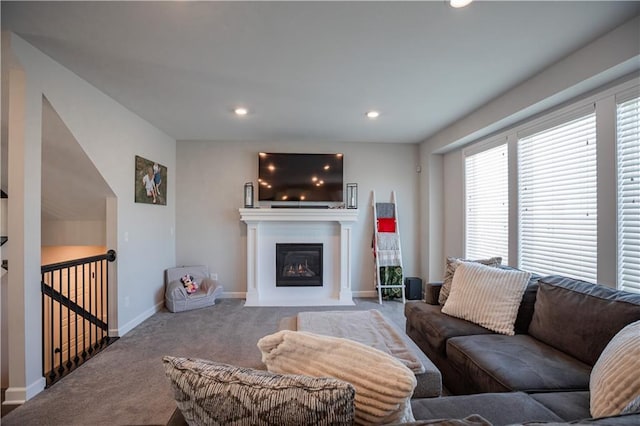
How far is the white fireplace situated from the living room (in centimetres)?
29

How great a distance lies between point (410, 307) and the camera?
8.91 ft

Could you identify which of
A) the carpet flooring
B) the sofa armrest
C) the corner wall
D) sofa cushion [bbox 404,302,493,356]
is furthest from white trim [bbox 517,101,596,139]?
the corner wall

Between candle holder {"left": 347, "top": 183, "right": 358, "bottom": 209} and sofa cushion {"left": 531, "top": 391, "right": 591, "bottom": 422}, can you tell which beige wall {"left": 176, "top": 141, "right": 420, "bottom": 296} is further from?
sofa cushion {"left": 531, "top": 391, "right": 591, "bottom": 422}

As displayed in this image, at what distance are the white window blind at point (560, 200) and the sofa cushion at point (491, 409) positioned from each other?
5.21 ft

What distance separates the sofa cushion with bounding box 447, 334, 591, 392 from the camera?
1.44m

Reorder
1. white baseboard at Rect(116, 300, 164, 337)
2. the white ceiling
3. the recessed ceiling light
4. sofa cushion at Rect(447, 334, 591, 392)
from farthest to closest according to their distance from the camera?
white baseboard at Rect(116, 300, 164, 337), the white ceiling, the recessed ceiling light, sofa cushion at Rect(447, 334, 591, 392)

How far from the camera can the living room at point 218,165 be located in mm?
2000

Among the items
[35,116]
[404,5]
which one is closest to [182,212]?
[35,116]

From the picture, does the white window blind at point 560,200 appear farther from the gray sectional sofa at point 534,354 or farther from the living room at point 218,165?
the gray sectional sofa at point 534,354

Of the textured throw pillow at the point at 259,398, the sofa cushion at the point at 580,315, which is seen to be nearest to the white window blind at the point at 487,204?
the sofa cushion at the point at 580,315

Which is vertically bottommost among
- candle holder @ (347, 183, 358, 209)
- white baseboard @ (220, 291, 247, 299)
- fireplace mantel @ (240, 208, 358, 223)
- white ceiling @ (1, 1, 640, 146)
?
white baseboard @ (220, 291, 247, 299)

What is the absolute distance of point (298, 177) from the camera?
177 inches

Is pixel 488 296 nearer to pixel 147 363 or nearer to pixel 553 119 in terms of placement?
pixel 553 119

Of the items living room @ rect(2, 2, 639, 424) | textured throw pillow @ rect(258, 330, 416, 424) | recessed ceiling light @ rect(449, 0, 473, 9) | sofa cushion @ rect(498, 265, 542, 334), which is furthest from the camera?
sofa cushion @ rect(498, 265, 542, 334)
